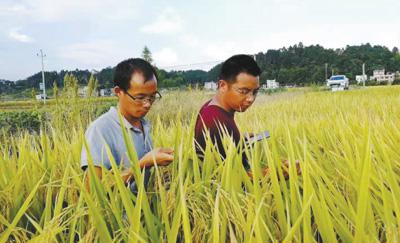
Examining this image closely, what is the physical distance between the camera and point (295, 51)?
73.1 meters

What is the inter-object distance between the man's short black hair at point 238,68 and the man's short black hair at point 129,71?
0.42 m

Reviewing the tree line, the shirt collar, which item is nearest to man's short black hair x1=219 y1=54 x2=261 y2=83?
the shirt collar

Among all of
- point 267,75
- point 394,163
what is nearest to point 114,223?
point 394,163

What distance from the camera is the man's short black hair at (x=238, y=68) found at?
5.76ft

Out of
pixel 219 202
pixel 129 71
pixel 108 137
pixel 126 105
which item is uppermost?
pixel 129 71

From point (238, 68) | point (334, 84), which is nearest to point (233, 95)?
point (238, 68)

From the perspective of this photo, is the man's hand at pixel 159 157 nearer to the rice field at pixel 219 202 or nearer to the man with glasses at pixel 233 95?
the rice field at pixel 219 202

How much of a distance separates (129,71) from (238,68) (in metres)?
0.54

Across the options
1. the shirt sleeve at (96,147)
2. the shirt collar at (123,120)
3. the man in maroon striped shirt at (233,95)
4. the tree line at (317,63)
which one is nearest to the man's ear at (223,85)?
the man in maroon striped shirt at (233,95)

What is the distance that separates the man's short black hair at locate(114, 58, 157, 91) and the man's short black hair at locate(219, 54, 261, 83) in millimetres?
421

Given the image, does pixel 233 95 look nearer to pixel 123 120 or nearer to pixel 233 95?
pixel 233 95

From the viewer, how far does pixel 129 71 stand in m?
1.40

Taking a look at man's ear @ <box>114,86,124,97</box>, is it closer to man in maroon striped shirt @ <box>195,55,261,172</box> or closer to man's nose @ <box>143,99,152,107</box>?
man's nose @ <box>143,99,152,107</box>

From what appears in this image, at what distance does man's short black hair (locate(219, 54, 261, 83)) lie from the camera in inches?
69.1
